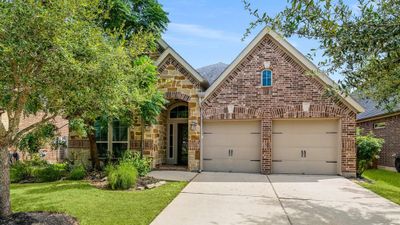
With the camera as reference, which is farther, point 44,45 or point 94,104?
point 94,104

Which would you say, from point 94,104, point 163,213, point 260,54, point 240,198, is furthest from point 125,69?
point 260,54

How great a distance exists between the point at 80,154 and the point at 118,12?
6764 mm

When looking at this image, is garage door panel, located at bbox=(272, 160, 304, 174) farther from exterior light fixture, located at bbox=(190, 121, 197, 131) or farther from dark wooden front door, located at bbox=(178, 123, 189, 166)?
dark wooden front door, located at bbox=(178, 123, 189, 166)

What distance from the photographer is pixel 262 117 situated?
12.5m

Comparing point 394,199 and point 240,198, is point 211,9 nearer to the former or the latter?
point 240,198

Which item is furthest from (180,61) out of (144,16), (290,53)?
(290,53)

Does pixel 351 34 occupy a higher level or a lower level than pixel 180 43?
lower

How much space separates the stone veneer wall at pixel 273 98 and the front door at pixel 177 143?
2.42 metres

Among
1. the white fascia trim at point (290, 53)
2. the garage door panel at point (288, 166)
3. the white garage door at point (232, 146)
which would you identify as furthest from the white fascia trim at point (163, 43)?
the garage door panel at point (288, 166)

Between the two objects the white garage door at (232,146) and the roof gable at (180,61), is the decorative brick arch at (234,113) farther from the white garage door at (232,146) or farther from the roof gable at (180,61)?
the roof gable at (180,61)

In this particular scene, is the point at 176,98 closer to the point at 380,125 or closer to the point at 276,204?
the point at 276,204

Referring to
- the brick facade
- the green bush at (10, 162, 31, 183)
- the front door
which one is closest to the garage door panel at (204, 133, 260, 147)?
the front door

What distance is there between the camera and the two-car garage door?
40.8 ft

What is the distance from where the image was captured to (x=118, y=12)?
12.1 meters
